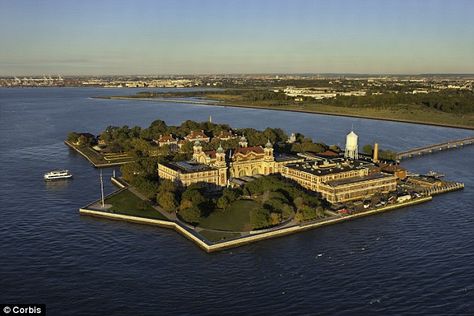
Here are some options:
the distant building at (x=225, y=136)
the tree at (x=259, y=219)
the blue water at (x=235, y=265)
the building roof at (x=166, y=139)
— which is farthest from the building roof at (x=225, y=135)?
the tree at (x=259, y=219)

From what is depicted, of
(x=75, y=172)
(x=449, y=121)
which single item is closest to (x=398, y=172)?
(x=75, y=172)

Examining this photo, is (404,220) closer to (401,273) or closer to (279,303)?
(401,273)

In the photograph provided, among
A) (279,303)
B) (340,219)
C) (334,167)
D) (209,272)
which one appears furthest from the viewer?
(334,167)

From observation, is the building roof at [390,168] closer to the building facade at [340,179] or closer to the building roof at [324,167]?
the building facade at [340,179]

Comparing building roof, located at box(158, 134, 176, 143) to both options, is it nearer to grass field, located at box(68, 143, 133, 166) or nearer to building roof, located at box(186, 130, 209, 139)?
building roof, located at box(186, 130, 209, 139)

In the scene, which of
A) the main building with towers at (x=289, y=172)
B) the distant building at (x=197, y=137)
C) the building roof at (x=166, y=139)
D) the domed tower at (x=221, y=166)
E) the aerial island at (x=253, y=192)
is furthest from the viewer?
the distant building at (x=197, y=137)

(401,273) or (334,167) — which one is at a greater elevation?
(334,167)
